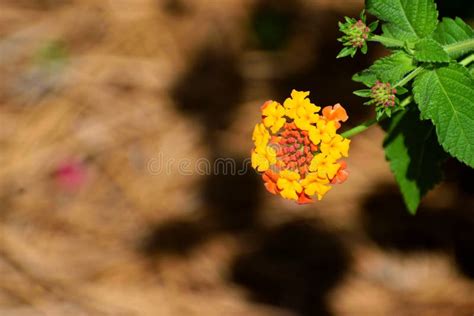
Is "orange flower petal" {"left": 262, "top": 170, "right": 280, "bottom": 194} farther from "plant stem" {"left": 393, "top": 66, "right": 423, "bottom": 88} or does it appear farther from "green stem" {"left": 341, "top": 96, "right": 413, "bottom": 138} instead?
"plant stem" {"left": 393, "top": 66, "right": 423, "bottom": 88}

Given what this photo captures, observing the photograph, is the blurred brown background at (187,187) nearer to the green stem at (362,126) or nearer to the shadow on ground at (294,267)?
the shadow on ground at (294,267)

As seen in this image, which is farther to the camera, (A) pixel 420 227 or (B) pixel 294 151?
(A) pixel 420 227

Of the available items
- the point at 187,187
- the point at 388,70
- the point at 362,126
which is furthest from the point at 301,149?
the point at 187,187

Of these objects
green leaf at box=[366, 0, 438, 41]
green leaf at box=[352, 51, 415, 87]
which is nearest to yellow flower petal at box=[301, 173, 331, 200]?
green leaf at box=[352, 51, 415, 87]

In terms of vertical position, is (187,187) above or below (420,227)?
above

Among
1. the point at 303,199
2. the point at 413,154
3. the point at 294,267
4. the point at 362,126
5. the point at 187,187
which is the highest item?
the point at 187,187

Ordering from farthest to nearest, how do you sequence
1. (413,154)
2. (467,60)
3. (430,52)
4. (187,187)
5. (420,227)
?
(187,187), (420,227), (413,154), (467,60), (430,52)

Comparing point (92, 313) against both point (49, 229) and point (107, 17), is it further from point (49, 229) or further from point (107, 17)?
point (107, 17)

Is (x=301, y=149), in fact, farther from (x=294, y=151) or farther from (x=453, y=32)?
(x=453, y=32)
